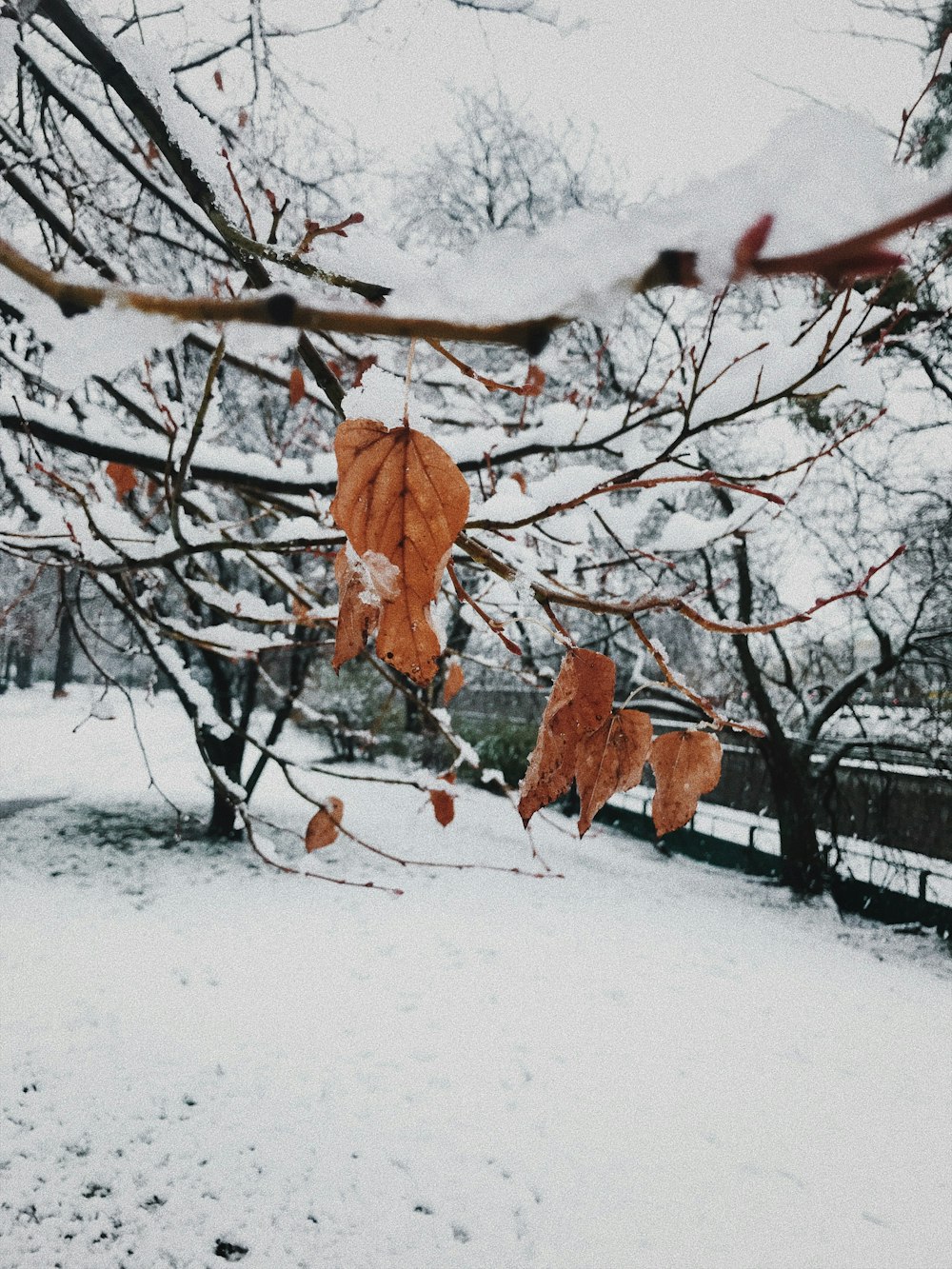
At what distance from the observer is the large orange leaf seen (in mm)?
561

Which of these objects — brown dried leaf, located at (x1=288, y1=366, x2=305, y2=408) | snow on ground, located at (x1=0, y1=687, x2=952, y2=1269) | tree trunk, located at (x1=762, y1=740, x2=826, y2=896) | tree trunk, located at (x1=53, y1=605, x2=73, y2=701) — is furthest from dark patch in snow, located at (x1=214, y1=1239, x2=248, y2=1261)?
tree trunk, located at (x1=53, y1=605, x2=73, y2=701)

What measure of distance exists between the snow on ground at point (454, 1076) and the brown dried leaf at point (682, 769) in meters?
0.52

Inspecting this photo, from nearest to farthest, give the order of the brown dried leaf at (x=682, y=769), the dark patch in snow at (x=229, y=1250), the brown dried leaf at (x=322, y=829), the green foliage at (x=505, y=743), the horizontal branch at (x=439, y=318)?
the horizontal branch at (x=439, y=318) < the brown dried leaf at (x=682, y=769) < the brown dried leaf at (x=322, y=829) < the dark patch in snow at (x=229, y=1250) < the green foliage at (x=505, y=743)

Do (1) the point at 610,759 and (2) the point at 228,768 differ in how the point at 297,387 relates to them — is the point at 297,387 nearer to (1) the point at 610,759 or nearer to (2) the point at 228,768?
(1) the point at 610,759

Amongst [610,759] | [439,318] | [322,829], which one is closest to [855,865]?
[322,829]

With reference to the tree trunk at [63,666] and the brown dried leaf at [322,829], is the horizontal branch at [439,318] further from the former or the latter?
the tree trunk at [63,666]

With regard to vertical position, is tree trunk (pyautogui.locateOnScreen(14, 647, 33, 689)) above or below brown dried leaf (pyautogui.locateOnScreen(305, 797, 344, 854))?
below

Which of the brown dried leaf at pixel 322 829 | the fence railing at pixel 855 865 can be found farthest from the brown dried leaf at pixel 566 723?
the fence railing at pixel 855 865

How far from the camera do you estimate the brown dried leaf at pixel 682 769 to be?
81cm

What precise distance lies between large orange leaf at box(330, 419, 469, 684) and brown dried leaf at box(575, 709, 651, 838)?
0.86 feet

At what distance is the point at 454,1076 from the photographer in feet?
12.4

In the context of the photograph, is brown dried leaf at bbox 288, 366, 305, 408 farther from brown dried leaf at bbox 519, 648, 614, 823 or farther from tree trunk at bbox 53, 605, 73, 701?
tree trunk at bbox 53, 605, 73, 701

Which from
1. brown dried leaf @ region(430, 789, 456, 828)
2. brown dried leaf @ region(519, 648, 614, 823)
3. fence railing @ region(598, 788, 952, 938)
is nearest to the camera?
brown dried leaf @ region(519, 648, 614, 823)

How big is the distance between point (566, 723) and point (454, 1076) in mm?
3889
